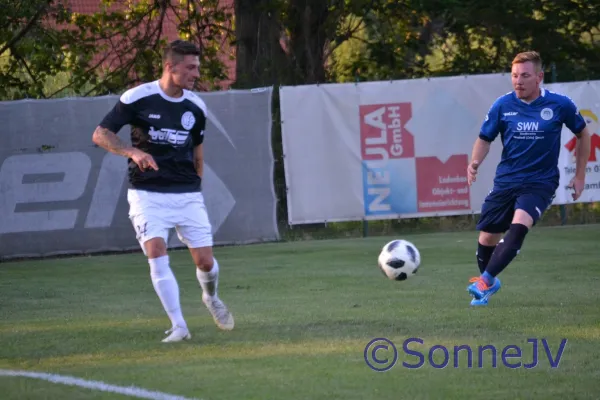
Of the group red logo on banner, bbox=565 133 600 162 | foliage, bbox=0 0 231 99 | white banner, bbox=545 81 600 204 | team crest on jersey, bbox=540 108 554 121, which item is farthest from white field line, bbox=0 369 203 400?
foliage, bbox=0 0 231 99

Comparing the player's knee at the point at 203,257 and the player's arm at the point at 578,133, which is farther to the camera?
the player's arm at the point at 578,133

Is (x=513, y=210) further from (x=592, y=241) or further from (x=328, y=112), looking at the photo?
(x=328, y=112)

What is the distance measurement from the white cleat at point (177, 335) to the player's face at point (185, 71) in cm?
158

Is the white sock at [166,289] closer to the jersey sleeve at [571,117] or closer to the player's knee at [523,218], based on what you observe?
the player's knee at [523,218]

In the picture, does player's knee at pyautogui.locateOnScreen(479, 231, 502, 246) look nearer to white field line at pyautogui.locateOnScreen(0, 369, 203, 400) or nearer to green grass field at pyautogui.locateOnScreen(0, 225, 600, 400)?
green grass field at pyautogui.locateOnScreen(0, 225, 600, 400)

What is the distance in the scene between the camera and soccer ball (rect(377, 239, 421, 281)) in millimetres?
9570

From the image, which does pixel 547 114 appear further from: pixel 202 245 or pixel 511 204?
pixel 202 245

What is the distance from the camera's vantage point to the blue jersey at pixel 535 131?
905cm

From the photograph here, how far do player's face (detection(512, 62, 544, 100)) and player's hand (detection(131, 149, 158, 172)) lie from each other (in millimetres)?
3093

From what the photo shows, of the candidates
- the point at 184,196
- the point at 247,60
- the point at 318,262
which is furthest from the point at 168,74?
the point at 247,60

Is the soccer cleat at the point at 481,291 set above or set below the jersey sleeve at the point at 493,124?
below

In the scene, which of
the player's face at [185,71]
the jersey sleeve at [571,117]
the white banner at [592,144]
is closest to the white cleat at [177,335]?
the player's face at [185,71]

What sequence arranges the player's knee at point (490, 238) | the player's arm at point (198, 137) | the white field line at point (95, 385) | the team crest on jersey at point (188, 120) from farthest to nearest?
the player's knee at point (490, 238), the player's arm at point (198, 137), the team crest on jersey at point (188, 120), the white field line at point (95, 385)

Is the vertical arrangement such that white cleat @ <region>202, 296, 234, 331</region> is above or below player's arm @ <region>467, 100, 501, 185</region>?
below
